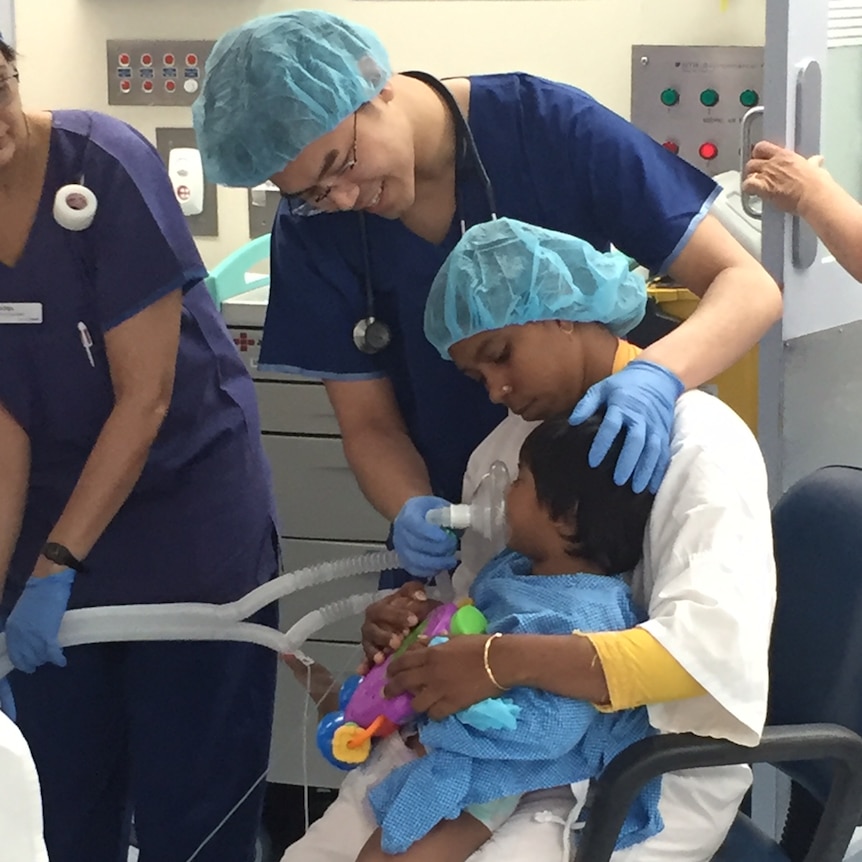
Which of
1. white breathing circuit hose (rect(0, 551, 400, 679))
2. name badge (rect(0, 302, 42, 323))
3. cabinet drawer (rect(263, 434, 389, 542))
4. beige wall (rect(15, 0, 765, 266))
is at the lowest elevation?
cabinet drawer (rect(263, 434, 389, 542))

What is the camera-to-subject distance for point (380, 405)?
1.70 m

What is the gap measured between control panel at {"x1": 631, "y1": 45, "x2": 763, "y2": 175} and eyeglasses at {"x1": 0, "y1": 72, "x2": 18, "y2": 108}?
163 centimetres

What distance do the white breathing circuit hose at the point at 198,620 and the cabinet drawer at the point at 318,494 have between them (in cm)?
87

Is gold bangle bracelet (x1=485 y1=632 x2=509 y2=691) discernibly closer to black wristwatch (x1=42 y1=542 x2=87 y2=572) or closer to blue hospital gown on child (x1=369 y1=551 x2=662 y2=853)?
blue hospital gown on child (x1=369 y1=551 x2=662 y2=853)

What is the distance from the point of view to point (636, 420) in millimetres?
1301

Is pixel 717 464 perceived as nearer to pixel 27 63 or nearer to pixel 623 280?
pixel 623 280

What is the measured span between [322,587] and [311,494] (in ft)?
0.66

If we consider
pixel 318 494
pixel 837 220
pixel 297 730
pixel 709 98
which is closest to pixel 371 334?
pixel 837 220

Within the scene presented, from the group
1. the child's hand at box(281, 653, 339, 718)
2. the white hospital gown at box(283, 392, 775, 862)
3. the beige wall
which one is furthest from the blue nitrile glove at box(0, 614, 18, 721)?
the beige wall

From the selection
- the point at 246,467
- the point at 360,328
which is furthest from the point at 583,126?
the point at 246,467

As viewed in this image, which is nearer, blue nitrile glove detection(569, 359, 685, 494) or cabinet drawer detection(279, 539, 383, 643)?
blue nitrile glove detection(569, 359, 685, 494)

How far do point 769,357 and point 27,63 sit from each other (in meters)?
2.16

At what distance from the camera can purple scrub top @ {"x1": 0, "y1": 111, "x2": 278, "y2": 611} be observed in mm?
1648

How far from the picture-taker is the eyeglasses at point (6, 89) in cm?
155
